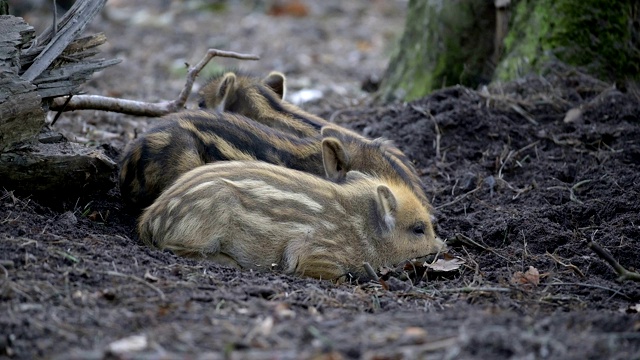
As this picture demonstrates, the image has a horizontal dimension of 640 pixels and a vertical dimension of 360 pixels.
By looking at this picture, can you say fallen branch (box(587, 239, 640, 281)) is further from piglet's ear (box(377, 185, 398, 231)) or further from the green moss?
the green moss

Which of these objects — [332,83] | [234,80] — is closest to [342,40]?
[332,83]

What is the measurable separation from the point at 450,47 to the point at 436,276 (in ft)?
12.5

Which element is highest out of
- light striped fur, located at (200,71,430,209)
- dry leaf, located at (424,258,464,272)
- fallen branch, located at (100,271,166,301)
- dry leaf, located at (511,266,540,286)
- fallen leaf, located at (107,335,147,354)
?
fallen leaf, located at (107,335,147,354)

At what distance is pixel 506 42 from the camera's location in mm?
7980

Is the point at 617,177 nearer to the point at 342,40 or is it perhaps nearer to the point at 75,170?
the point at 75,170

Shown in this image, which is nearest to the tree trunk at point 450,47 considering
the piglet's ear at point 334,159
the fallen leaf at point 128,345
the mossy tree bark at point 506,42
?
the mossy tree bark at point 506,42

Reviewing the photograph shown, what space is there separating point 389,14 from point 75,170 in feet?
39.6

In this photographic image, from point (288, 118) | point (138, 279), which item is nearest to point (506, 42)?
point (288, 118)

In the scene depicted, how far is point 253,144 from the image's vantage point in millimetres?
5695

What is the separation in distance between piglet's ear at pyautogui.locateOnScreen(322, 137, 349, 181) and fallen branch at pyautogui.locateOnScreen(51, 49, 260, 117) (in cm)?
112

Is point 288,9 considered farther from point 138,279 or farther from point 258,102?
point 138,279

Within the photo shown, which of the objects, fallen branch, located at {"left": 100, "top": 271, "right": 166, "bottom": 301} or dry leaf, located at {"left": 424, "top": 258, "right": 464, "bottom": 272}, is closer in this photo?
fallen branch, located at {"left": 100, "top": 271, "right": 166, "bottom": 301}

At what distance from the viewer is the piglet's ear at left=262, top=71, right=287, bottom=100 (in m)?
7.60

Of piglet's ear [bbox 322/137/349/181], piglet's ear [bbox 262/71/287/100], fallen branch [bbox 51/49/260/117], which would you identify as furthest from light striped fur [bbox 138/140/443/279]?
piglet's ear [bbox 262/71/287/100]
